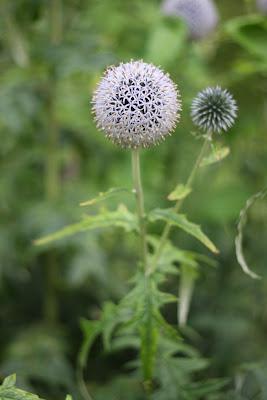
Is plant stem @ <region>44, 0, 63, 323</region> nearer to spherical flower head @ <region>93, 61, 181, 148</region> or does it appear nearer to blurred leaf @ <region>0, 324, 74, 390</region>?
blurred leaf @ <region>0, 324, 74, 390</region>

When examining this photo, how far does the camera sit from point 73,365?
8.49ft

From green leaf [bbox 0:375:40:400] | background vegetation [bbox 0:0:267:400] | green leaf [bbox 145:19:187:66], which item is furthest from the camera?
background vegetation [bbox 0:0:267:400]

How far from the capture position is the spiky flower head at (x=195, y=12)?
8.20ft

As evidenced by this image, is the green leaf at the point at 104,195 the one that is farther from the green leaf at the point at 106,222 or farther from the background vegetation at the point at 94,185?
the background vegetation at the point at 94,185

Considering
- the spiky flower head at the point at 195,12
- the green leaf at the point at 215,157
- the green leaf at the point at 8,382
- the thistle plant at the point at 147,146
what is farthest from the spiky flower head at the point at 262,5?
the green leaf at the point at 8,382

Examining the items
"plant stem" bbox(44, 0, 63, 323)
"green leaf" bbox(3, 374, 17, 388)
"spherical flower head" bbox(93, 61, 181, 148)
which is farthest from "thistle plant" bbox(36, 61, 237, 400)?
"plant stem" bbox(44, 0, 63, 323)

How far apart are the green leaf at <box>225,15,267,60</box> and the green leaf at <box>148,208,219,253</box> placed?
813 millimetres

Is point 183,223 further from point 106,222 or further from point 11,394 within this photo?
point 11,394

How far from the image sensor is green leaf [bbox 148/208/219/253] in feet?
4.41

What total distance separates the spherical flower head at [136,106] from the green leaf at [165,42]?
81cm

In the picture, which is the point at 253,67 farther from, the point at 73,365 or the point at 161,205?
the point at 73,365

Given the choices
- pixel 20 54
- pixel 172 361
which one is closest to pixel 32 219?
pixel 20 54

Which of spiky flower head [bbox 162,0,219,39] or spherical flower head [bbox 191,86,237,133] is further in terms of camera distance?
spiky flower head [bbox 162,0,219,39]

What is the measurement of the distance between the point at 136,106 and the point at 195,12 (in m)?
1.33
